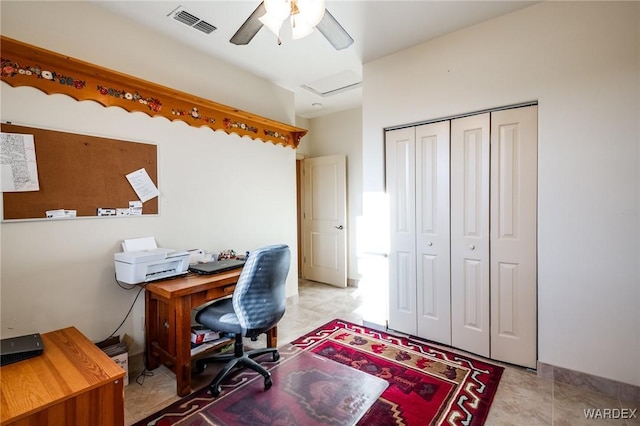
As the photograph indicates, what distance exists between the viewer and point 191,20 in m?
2.35

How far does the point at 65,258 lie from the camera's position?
2004mm

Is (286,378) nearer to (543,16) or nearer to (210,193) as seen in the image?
(210,193)

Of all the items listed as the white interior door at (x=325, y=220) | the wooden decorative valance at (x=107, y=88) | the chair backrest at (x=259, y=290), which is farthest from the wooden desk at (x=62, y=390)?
the white interior door at (x=325, y=220)

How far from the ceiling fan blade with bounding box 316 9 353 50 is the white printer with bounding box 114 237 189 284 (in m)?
1.84

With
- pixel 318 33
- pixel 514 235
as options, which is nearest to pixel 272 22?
pixel 318 33

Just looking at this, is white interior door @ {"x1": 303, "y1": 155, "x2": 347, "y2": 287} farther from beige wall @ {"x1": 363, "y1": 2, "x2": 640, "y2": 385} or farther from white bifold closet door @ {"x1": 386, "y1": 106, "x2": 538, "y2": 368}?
beige wall @ {"x1": 363, "y1": 2, "x2": 640, "y2": 385}

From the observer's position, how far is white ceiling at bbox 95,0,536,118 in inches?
86.1

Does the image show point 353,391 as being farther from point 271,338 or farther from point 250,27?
point 250,27

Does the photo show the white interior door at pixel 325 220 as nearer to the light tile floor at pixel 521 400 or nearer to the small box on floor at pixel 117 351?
the light tile floor at pixel 521 400

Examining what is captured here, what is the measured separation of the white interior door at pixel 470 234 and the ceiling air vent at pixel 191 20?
2.22 metres

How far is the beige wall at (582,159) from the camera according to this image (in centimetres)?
186

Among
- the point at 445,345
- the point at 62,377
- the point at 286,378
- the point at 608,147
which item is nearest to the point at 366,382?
the point at 286,378

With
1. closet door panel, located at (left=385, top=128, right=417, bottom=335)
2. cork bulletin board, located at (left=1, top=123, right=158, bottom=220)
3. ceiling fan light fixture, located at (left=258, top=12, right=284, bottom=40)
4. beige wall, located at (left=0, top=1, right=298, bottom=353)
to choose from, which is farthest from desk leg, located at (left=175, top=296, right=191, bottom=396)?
closet door panel, located at (left=385, top=128, right=417, bottom=335)

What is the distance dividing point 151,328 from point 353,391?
1.63 m
